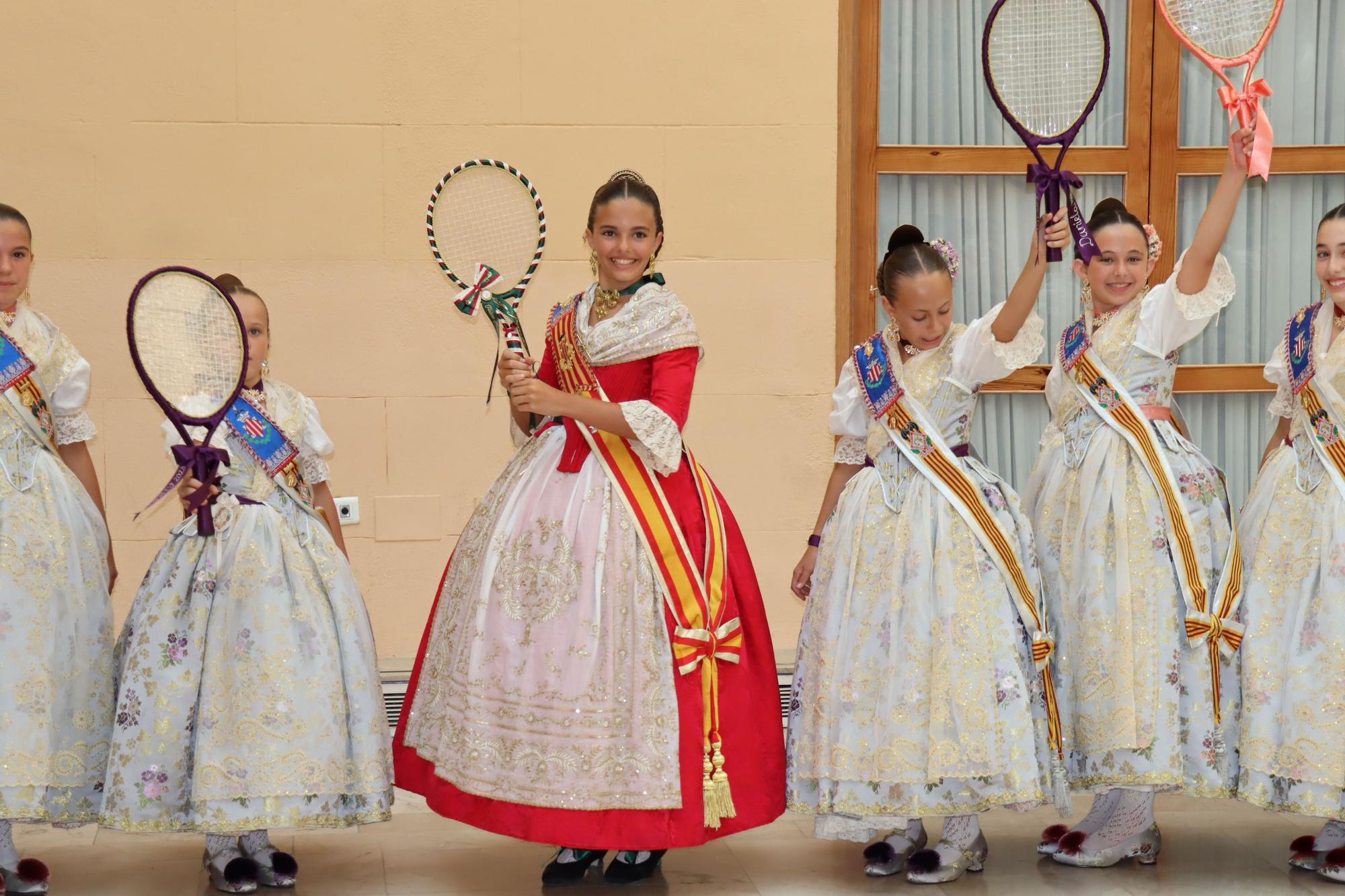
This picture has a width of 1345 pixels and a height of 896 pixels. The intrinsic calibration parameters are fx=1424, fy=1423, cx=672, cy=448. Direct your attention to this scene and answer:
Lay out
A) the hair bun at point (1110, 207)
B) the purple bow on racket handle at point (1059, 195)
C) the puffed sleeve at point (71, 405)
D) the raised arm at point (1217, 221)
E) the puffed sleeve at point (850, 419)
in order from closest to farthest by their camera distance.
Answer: the purple bow on racket handle at point (1059, 195), the raised arm at point (1217, 221), the puffed sleeve at point (71, 405), the puffed sleeve at point (850, 419), the hair bun at point (1110, 207)

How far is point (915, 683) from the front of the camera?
3.05m

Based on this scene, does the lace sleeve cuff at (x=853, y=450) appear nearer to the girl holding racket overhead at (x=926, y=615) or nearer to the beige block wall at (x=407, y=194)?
the girl holding racket overhead at (x=926, y=615)

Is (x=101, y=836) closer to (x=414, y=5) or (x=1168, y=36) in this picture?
(x=414, y=5)

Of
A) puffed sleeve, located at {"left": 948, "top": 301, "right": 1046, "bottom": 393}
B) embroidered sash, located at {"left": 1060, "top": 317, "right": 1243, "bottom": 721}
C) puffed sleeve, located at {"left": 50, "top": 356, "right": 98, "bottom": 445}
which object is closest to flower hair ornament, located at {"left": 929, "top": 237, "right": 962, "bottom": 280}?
puffed sleeve, located at {"left": 948, "top": 301, "right": 1046, "bottom": 393}

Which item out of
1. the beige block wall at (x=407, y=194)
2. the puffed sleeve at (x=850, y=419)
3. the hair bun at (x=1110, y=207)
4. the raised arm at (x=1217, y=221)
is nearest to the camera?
the raised arm at (x=1217, y=221)

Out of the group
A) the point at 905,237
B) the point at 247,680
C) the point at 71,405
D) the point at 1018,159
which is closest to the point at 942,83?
the point at 1018,159

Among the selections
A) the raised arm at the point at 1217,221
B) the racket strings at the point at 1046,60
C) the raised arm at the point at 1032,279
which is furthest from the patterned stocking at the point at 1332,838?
the racket strings at the point at 1046,60

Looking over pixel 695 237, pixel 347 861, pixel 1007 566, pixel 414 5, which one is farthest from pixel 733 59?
pixel 347 861

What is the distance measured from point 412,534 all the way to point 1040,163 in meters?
2.64

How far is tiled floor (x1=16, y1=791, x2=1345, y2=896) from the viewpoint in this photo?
3.23 m

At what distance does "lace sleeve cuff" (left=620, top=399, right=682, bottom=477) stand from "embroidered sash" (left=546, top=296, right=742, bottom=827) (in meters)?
0.07

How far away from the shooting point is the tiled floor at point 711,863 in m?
3.23

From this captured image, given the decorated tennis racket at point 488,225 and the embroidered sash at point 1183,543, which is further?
the embroidered sash at point 1183,543

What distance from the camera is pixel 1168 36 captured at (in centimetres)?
502
